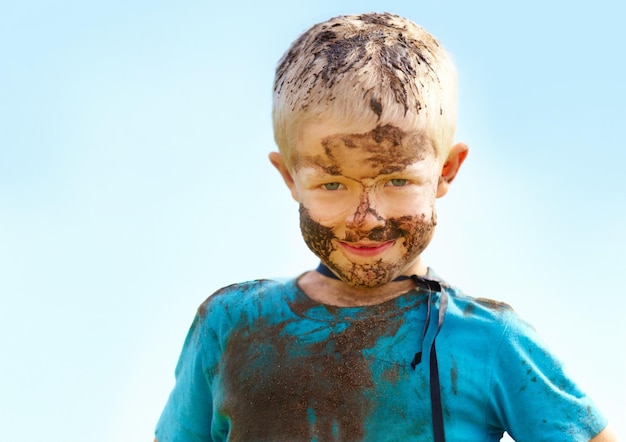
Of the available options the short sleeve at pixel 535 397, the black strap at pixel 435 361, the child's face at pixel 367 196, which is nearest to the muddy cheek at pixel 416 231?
the child's face at pixel 367 196

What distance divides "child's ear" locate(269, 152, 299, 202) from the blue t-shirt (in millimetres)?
338

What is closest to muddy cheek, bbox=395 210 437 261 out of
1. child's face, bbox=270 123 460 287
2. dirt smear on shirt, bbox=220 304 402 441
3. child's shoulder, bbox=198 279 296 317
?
child's face, bbox=270 123 460 287

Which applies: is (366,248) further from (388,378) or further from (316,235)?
(388,378)

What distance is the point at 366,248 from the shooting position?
313 centimetres

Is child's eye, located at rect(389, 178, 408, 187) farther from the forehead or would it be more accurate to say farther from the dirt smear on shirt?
the dirt smear on shirt

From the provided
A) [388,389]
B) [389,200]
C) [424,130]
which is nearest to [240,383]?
[388,389]

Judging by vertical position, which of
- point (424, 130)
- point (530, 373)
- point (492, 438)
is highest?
point (424, 130)

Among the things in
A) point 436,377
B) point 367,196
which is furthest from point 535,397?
point 367,196

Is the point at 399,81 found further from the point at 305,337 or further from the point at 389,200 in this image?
the point at 305,337

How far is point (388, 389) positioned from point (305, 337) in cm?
31

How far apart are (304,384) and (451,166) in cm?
79

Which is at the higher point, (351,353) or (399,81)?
(399,81)

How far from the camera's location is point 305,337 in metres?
3.26

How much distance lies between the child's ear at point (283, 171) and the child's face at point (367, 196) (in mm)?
89
